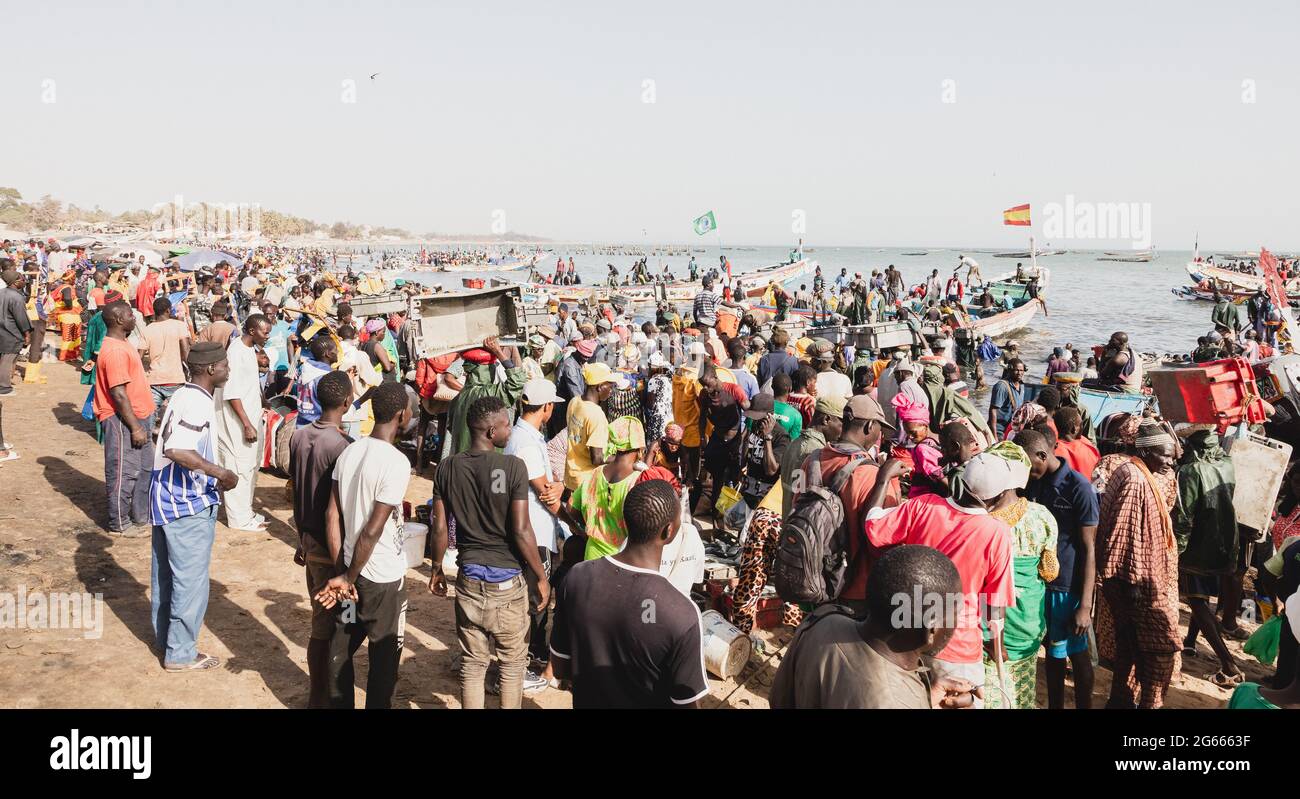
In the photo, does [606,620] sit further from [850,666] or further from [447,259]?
[447,259]

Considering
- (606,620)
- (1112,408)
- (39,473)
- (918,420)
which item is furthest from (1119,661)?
(39,473)

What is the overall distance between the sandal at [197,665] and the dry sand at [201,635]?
0.05m

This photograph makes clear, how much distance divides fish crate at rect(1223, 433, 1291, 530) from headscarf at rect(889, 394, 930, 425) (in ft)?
7.53

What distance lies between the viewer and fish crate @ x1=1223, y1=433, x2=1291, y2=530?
6035 millimetres

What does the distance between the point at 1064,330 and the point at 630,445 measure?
36865mm

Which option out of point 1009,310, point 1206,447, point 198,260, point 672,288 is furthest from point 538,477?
point 672,288

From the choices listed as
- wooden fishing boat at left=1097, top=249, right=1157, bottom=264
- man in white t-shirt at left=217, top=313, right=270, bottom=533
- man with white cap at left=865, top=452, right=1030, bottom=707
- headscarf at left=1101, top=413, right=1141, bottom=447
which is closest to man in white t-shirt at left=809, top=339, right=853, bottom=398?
headscarf at left=1101, top=413, right=1141, bottom=447

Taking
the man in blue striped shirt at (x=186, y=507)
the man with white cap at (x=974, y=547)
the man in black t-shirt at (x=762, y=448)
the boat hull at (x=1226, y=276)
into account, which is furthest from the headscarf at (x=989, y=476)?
the boat hull at (x=1226, y=276)

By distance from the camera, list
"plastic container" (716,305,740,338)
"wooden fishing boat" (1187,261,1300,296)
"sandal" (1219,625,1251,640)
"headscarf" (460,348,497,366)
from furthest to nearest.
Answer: "wooden fishing boat" (1187,261,1300,296) < "plastic container" (716,305,740,338) < "headscarf" (460,348,497,366) < "sandal" (1219,625,1251,640)

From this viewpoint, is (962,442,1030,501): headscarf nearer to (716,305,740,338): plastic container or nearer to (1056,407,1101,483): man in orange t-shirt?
(1056,407,1101,483): man in orange t-shirt

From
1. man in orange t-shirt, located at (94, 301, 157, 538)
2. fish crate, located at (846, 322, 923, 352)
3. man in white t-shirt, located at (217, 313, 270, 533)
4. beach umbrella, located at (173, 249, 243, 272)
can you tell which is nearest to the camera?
man in orange t-shirt, located at (94, 301, 157, 538)

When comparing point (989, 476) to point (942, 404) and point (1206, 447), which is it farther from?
point (942, 404)

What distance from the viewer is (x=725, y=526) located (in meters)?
7.96

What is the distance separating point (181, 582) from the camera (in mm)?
5055
